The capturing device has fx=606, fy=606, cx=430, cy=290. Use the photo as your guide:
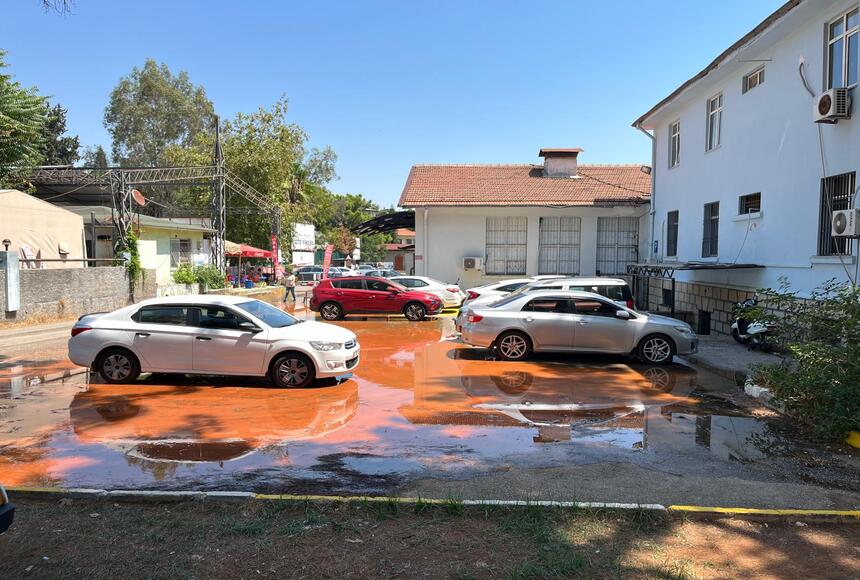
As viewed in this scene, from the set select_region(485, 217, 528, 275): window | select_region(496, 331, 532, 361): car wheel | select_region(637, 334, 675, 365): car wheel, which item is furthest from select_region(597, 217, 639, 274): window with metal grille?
select_region(496, 331, 532, 361): car wheel

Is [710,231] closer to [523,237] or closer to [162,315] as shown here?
[523,237]

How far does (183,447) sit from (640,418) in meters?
5.54

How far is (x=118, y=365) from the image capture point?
31.7ft

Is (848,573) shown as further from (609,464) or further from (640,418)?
(640,418)

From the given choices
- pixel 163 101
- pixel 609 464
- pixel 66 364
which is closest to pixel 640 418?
pixel 609 464

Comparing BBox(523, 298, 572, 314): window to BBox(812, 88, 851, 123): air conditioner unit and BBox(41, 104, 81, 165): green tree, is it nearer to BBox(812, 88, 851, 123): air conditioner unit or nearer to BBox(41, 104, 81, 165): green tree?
BBox(812, 88, 851, 123): air conditioner unit

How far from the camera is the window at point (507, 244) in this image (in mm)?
26375

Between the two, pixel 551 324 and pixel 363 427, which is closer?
pixel 363 427

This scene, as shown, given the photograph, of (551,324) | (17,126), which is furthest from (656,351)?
(17,126)

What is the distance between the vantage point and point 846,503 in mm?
4766

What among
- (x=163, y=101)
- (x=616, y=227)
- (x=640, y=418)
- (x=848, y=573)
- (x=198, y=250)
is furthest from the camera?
(x=163, y=101)

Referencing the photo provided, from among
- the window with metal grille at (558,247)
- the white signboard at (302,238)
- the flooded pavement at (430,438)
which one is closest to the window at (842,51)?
the flooded pavement at (430,438)

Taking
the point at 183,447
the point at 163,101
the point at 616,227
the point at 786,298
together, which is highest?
the point at 163,101

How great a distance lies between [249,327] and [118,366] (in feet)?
7.39
